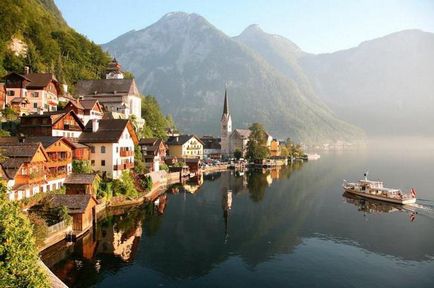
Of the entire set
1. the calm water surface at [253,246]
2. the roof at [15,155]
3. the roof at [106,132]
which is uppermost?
the roof at [106,132]

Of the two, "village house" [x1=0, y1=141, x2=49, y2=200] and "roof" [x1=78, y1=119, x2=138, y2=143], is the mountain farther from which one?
"village house" [x1=0, y1=141, x2=49, y2=200]

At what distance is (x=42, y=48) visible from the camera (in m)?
110

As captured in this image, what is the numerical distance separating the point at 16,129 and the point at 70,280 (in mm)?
39718

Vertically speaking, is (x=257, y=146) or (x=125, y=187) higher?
(x=257, y=146)

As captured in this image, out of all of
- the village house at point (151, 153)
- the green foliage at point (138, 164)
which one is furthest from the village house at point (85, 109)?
the village house at point (151, 153)

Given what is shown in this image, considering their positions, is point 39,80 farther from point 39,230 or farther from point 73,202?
point 39,230

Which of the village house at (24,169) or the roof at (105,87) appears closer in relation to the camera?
the village house at (24,169)

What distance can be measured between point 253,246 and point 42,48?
9380 centimetres

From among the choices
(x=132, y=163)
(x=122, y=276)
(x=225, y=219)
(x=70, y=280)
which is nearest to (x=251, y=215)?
(x=225, y=219)

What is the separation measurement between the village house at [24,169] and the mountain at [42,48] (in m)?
47.2

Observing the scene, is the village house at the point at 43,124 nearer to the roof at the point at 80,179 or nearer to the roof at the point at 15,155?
the roof at the point at 80,179

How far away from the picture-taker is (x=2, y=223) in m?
22.0

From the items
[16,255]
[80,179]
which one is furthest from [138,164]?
[16,255]

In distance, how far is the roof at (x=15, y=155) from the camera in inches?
1700
